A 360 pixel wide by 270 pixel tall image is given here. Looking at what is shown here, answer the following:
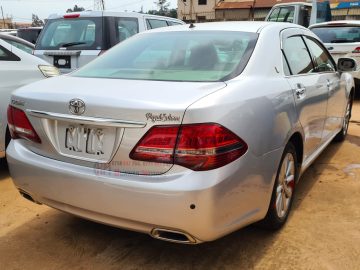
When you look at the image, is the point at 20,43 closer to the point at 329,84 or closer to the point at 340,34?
the point at 329,84

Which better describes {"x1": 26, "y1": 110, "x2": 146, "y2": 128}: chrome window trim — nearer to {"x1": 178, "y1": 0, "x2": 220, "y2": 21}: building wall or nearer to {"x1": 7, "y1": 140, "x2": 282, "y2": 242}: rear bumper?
{"x1": 7, "y1": 140, "x2": 282, "y2": 242}: rear bumper

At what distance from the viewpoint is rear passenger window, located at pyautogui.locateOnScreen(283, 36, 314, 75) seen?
3.39 meters

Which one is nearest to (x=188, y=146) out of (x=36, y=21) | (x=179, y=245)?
(x=179, y=245)

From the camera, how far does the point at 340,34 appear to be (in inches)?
344

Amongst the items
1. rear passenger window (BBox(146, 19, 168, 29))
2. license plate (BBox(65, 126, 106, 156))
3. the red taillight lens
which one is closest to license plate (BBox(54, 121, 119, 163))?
license plate (BBox(65, 126, 106, 156))

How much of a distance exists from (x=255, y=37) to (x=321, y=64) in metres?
1.39

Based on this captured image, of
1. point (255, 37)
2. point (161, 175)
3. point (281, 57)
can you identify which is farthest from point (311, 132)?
point (161, 175)

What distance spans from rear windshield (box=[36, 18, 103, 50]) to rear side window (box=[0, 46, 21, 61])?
1878mm

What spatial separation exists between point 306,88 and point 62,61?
4335mm

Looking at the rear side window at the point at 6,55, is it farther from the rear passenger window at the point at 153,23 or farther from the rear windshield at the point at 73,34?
the rear passenger window at the point at 153,23

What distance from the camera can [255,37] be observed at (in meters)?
3.11

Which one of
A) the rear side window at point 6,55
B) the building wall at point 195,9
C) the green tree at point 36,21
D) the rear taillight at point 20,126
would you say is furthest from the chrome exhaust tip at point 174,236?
the green tree at point 36,21

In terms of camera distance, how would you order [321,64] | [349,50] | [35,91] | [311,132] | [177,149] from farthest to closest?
[349,50]
[321,64]
[311,132]
[35,91]
[177,149]

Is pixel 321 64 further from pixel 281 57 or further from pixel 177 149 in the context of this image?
pixel 177 149
